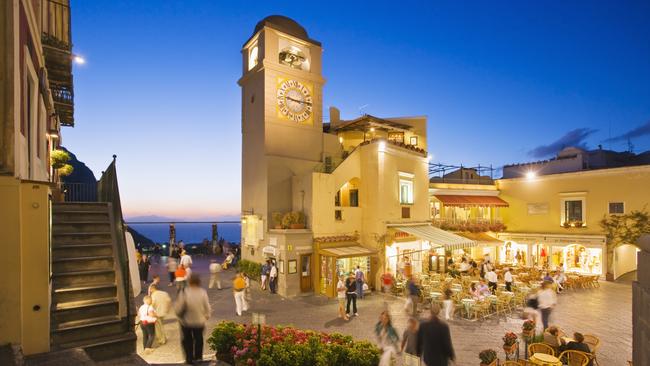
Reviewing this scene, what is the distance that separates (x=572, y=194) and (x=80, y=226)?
2755 cm

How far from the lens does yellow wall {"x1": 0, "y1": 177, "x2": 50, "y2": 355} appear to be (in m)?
4.56

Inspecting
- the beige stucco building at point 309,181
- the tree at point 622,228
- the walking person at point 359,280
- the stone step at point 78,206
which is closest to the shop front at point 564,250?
the tree at point 622,228

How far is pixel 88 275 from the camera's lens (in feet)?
21.3

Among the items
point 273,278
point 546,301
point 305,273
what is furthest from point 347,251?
point 546,301

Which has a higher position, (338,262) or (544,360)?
(338,262)

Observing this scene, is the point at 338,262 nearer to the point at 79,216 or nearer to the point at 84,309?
the point at 79,216

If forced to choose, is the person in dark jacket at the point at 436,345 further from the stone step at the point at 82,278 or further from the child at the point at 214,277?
the child at the point at 214,277

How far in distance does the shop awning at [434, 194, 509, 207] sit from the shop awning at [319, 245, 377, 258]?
907 cm

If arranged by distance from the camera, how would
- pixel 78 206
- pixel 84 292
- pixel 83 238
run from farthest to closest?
1. pixel 78 206
2. pixel 83 238
3. pixel 84 292

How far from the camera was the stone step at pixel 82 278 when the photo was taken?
6.19 meters

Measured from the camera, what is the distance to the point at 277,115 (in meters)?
20.4

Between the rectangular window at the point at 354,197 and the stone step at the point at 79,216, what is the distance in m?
14.1

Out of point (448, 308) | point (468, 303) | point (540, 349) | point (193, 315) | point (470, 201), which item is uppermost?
point (470, 201)

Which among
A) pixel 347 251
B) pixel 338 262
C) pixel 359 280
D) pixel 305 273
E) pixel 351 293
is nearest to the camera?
pixel 351 293
